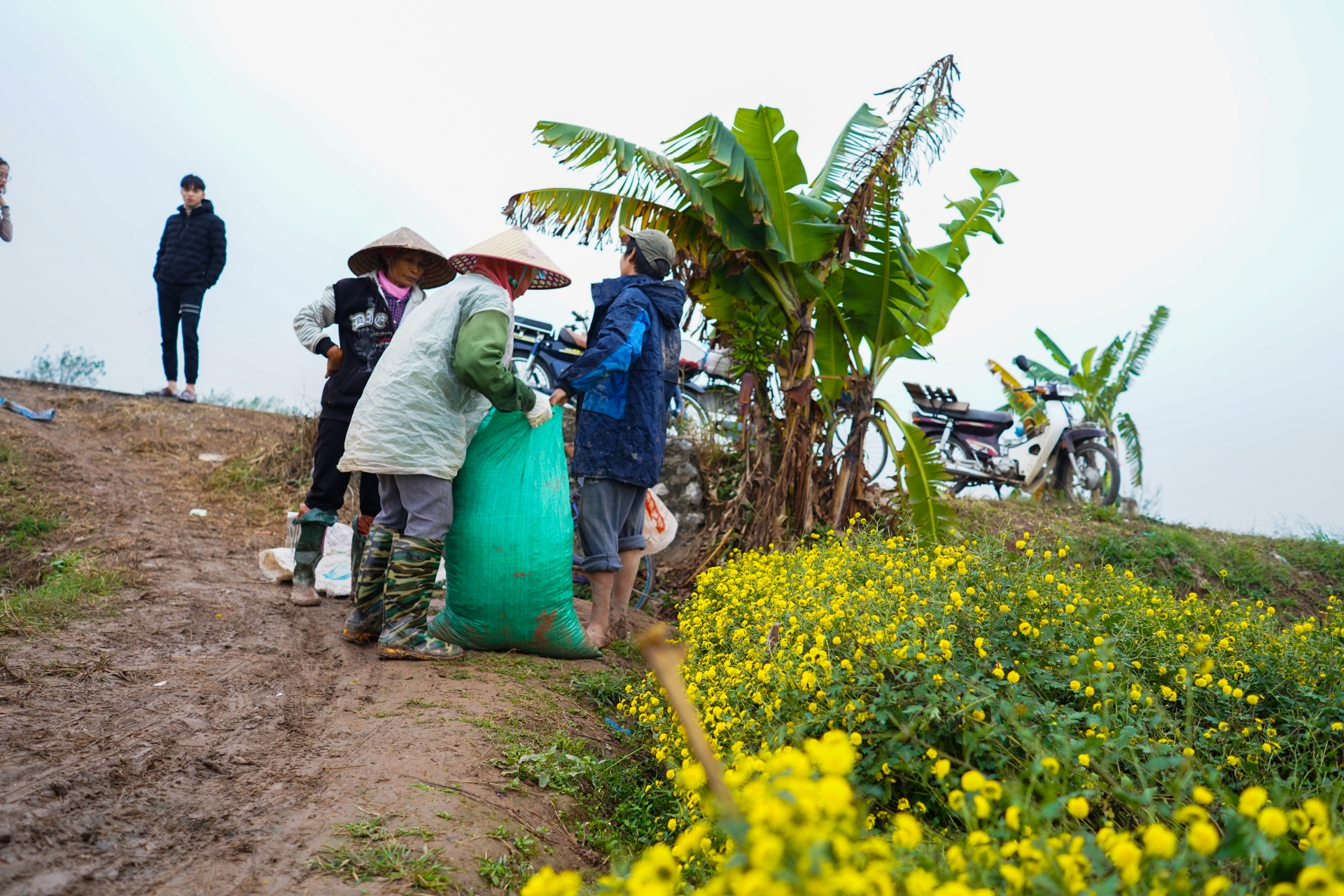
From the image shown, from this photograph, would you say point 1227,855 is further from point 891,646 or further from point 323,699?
point 323,699

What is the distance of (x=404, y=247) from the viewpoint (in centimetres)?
397

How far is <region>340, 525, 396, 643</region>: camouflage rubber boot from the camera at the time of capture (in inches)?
143

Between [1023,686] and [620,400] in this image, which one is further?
[620,400]

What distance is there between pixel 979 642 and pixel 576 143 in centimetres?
427

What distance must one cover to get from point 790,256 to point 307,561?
3.47 m

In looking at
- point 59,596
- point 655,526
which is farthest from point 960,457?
point 59,596

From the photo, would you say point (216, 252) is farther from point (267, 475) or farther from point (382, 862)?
point (382, 862)

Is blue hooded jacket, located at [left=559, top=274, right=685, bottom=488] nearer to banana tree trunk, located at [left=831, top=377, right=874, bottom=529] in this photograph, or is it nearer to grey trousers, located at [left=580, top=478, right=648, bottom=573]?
grey trousers, located at [left=580, top=478, right=648, bottom=573]

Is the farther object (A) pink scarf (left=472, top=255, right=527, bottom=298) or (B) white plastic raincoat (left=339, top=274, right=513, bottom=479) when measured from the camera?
(A) pink scarf (left=472, top=255, right=527, bottom=298)

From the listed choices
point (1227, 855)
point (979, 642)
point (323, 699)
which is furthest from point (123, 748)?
point (1227, 855)

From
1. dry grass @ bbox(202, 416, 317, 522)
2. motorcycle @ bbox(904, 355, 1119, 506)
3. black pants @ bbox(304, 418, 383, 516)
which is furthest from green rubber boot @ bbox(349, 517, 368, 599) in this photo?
motorcycle @ bbox(904, 355, 1119, 506)

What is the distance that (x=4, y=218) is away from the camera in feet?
21.2

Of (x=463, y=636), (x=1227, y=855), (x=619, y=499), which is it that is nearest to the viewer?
(x=1227, y=855)

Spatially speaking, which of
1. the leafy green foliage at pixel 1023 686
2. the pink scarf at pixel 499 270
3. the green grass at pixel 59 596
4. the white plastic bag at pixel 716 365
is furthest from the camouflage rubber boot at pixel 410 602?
the white plastic bag at pixel 716 365
